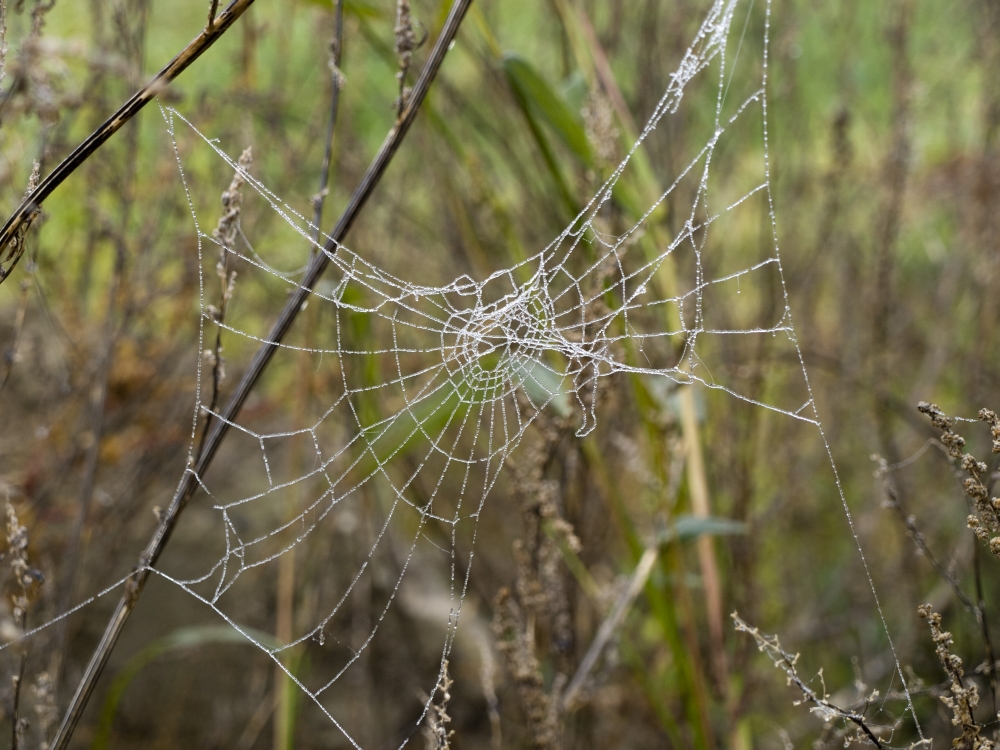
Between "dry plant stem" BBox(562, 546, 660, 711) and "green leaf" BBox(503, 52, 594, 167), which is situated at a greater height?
→ "green leaf" BBox(503, 52, 594, 167)

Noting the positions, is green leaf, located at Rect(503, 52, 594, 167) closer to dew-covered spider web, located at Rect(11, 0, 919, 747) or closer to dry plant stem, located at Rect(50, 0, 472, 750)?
dew-covered spider web, located at Rect(11, 0, 919, 747)

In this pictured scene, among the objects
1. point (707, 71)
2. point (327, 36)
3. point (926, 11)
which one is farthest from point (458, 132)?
point (926, 11)

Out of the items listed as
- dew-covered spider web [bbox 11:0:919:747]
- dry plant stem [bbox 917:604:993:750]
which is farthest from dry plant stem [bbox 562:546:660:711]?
dry plant stem [bbox 917:604:993:750]

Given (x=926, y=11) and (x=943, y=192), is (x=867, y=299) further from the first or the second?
(x=926, y=11)

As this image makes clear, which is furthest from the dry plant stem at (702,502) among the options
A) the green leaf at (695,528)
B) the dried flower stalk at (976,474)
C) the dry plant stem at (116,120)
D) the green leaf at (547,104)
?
the dry plant stem at (116,120)

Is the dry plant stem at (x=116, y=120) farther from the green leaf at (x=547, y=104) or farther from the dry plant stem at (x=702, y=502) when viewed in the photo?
the dry plant stem at (x=702, y=502)

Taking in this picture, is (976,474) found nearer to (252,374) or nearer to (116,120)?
(252,374)

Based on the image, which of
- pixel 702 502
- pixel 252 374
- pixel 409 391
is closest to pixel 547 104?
pixel 252 374
